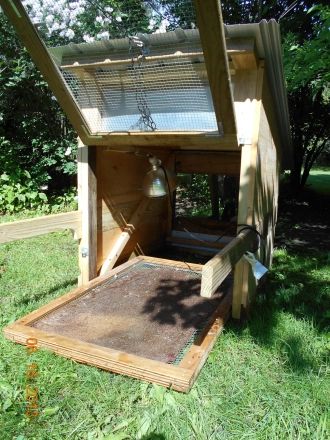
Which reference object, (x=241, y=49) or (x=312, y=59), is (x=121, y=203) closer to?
(x=241, y=49)

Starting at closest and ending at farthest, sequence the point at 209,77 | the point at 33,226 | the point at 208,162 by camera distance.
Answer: the point at 209,77 → the point at 33,226 → the point at 208,162

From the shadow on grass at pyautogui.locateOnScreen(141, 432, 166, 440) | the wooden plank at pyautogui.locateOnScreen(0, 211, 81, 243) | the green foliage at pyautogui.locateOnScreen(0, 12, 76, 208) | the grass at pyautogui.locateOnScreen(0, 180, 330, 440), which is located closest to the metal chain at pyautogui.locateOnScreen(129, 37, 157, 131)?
the wooden plank at pyautogui.locateOnScreen(0, 211, 81, 243)

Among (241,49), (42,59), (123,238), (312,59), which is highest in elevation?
(312,59)

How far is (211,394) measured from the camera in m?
2.14

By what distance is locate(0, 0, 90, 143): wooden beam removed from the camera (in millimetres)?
2184

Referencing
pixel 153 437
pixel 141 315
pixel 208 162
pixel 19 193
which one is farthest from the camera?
pixel 19 193

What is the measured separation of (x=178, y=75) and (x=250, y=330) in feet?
6.53

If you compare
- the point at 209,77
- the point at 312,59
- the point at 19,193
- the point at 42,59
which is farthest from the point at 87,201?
the point at 19,193

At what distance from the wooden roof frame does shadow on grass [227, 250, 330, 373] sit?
1458 mm

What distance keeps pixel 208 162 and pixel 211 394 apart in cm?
378

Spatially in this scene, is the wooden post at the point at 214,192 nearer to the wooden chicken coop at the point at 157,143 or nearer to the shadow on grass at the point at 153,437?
the wooden chicken coop at the point at 157,143

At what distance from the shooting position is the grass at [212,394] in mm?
1872

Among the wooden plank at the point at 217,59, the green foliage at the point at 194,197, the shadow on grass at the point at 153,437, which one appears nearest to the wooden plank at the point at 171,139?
the wooden plank at the point at 217,59

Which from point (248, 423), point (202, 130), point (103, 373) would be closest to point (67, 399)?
point (103, 373)
